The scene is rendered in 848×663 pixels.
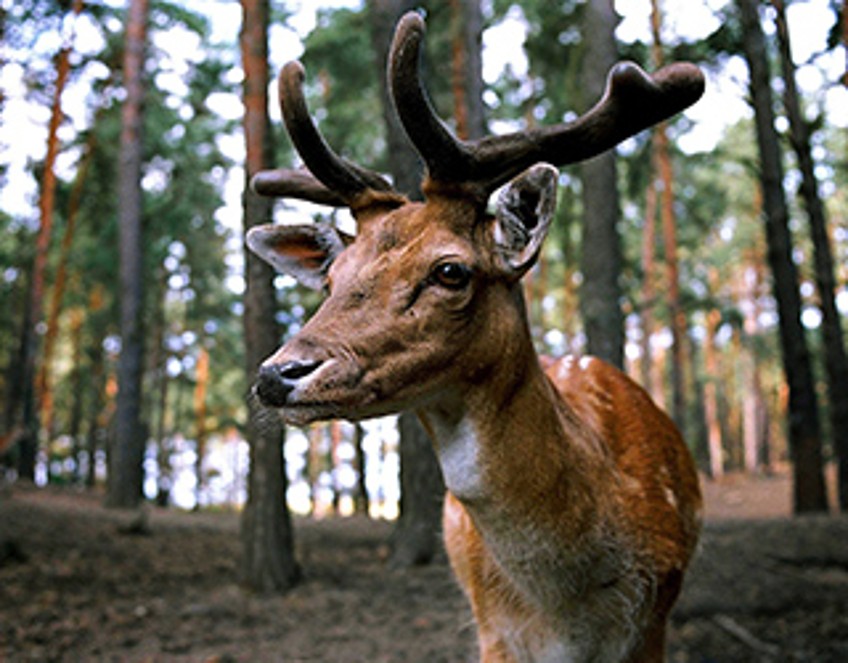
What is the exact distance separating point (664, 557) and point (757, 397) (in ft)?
104

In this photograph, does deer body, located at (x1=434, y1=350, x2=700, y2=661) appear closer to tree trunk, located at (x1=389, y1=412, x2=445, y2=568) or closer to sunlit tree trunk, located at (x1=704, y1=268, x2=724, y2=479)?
tree trunk, located at (x1=389, y1=412, x2=445, y2=568)

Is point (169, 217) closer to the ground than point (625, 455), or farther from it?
farther from it

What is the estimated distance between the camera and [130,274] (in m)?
16.2

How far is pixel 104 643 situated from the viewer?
6.37 meters

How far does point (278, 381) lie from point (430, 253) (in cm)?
75

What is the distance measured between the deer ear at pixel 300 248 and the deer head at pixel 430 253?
6.0 inches

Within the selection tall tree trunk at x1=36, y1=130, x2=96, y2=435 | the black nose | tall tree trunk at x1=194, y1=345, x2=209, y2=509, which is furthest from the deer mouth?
tall tree trunk at x1=194, y1=345, x2=209, y2=509

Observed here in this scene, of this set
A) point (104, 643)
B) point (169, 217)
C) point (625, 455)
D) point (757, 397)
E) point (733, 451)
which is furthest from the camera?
point (733, 451)

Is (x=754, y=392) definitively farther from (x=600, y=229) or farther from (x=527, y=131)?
(x=527, y=131)

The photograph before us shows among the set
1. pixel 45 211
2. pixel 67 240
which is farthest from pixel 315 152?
pixel 67 240

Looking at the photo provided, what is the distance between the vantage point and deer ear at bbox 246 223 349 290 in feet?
11.6

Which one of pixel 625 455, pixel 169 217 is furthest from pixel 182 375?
pixel 625 455

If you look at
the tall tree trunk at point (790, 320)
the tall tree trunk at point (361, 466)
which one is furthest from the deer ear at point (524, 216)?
the tall tree trunk at point (361, 466)

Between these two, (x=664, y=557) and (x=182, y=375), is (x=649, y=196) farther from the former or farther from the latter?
(x=664, y=557)
